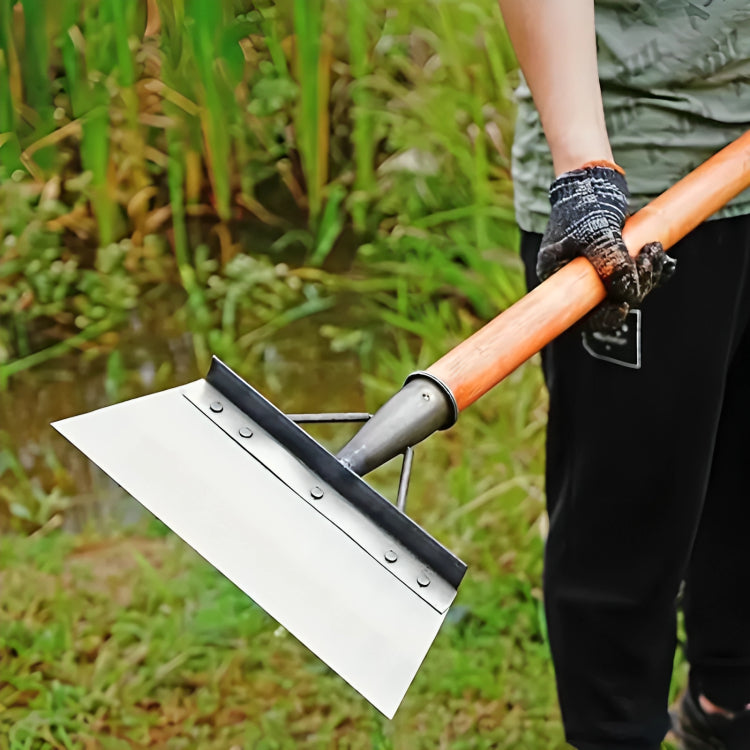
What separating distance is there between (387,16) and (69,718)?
176 cm

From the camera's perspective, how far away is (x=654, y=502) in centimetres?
127

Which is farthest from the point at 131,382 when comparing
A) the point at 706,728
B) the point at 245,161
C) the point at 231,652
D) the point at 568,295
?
the point at 568,295

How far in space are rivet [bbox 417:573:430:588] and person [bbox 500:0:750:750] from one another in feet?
1.21

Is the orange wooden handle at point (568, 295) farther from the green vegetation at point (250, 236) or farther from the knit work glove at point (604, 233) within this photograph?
the green vegetation at point (250, 236)

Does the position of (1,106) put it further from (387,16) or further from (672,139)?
(672,139)

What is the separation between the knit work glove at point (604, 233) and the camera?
3.42 ft

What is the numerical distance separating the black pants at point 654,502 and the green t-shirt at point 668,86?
87mm

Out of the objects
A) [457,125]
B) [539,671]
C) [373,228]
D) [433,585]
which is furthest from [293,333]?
[433,585]

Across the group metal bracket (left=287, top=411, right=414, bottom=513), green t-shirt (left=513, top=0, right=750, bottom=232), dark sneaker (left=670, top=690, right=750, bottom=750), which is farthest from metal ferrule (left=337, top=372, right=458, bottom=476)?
dark sneaker (left=670, top=690, right=750, bottom=750)

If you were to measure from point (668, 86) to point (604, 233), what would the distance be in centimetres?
21

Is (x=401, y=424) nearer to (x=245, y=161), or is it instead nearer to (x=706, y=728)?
(x=706, y=728)

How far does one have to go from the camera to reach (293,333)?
100 inches

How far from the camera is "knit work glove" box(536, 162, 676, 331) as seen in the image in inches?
41.0

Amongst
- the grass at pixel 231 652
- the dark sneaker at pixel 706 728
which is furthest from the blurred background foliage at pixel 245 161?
the dark sneaker at pixel 706 728
